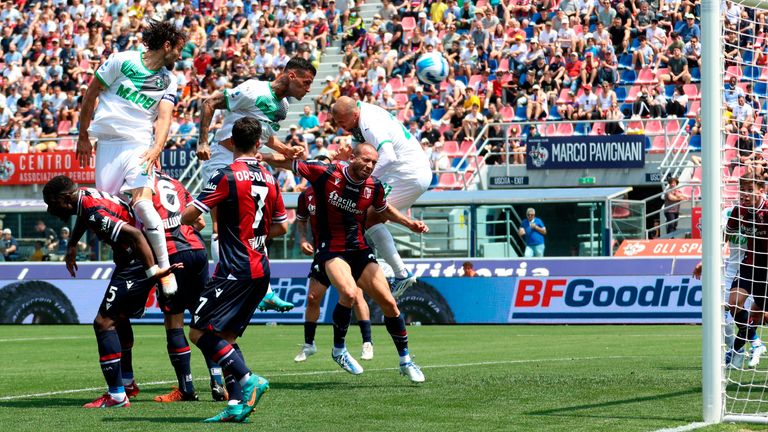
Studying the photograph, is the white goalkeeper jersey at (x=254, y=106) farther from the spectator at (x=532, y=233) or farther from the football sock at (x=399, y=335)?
the spectator at (x=532, y=233)

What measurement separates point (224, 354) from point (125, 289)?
1.43m

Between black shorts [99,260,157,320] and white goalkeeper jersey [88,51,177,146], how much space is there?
1554 mm

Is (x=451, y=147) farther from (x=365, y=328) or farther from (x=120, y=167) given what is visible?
(x=120, y=167)

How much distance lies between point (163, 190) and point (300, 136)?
71.9ft

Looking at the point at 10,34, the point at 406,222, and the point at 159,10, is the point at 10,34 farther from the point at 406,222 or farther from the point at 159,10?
the point at 406,222

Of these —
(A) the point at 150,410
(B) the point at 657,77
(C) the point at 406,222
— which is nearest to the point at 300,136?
(B) the point at 657,77

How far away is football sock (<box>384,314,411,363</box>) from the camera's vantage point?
1162 cm

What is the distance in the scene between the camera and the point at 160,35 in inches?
431

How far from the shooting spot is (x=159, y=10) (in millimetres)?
40844

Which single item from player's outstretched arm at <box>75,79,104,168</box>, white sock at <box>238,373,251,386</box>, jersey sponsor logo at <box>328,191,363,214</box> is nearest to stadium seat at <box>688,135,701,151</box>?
jersey sponsor logo at <box>328,191,363,214</box>

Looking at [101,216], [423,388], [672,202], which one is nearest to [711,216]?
[423,388]

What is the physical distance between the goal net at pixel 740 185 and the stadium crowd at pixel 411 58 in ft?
50.5

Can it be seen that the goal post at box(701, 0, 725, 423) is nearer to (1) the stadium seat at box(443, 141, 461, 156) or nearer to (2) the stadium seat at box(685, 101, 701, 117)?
(2) the stadium seat at box(685, 101, 701, 117)

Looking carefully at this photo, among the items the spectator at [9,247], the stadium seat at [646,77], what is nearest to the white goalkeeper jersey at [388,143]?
the stadium seat at [646,77]
